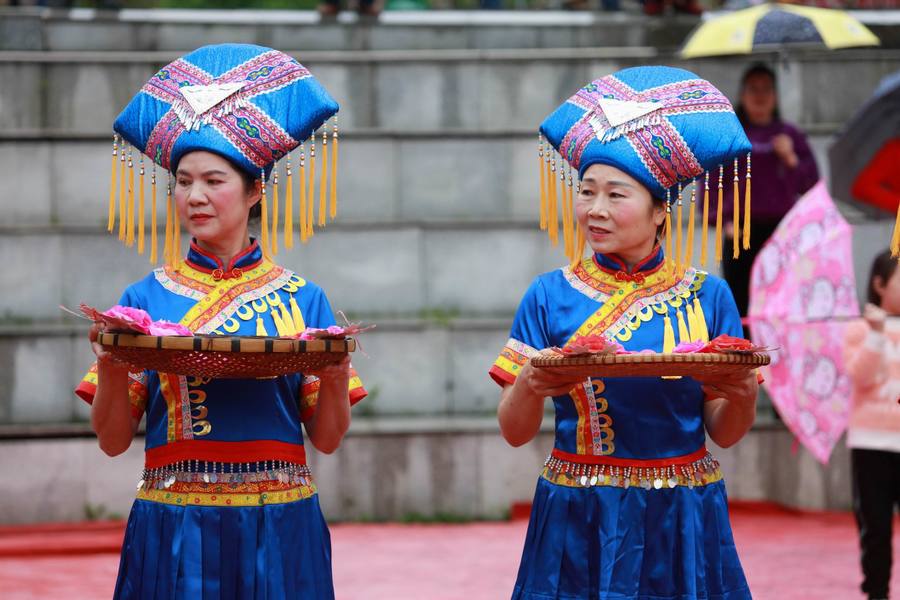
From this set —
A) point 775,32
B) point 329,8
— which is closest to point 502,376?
point 775,32

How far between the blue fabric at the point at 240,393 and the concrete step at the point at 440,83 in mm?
5396

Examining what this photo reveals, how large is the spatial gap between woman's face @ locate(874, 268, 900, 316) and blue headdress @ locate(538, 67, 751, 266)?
230cm

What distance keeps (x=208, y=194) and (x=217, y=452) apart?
2.20 feet

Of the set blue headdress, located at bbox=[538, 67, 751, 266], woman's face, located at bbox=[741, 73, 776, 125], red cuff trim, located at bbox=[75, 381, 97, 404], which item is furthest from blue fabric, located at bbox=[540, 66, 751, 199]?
woman's face, located at bbox=[741, 73, 776, 125]

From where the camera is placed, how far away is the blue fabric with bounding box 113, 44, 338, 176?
376 centimetres

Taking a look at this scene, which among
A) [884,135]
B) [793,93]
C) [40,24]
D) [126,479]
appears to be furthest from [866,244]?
[40,24]

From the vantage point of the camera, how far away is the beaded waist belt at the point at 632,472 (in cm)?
378

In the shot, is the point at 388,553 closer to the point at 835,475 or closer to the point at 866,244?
the point at 835,475

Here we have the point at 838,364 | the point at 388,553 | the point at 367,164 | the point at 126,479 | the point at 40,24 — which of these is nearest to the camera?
the point at 838,364

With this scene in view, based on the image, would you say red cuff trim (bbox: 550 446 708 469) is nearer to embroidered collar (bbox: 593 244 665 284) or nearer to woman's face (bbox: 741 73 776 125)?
embroidered collar (bbox: 593 244 665 284)

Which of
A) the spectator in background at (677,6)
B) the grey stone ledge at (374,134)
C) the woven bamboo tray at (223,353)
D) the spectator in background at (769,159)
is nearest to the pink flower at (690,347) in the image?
the woven bamboo tray at (223,353)

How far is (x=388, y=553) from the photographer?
7297 millimetres

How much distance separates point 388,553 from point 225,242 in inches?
146

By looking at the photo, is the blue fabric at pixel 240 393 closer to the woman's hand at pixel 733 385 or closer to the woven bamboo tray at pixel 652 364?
the woven bamboo tray at pixel 652 364
